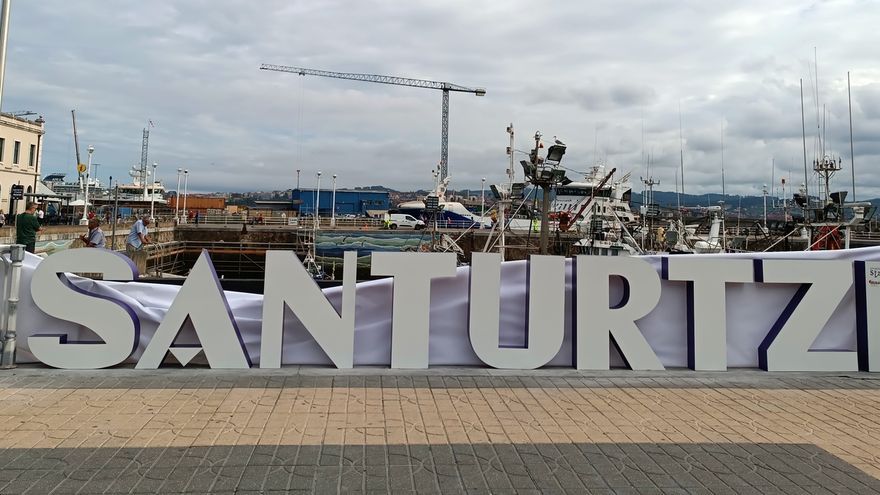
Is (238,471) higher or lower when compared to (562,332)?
lower

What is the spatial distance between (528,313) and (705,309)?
2.35 metres

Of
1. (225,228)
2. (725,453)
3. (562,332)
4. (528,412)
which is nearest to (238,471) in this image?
(528,412)

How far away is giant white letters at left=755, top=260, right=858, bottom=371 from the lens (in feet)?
24.3

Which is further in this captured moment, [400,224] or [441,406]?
[400,224]

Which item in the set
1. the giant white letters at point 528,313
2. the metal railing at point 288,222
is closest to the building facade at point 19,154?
the metal railing at point 288,222

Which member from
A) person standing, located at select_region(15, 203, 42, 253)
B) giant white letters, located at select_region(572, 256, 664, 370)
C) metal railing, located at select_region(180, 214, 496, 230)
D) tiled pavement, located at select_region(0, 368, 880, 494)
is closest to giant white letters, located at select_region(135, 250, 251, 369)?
tiled pavement, located at select_region(0, 368, 880, 494)

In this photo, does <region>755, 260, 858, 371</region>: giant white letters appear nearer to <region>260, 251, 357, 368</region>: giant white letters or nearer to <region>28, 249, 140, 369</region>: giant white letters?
<region>260, 251, 357, 368</region>: giant white letters

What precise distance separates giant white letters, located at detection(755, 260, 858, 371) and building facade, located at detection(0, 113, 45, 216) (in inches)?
1713

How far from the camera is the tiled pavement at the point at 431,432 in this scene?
403cm

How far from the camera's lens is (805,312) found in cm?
743

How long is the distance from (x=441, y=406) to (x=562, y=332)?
2.22 meters

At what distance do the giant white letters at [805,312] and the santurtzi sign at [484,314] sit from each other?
2 cm

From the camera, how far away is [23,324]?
684 centimetres

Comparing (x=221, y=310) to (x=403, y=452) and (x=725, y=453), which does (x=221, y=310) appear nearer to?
(x=403, y=452)
